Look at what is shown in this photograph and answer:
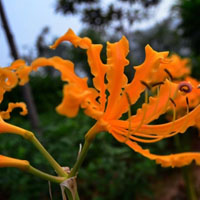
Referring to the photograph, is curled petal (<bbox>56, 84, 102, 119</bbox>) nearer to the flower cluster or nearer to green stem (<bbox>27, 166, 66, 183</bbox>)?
the flower cluster

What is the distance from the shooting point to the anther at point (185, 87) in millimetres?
648

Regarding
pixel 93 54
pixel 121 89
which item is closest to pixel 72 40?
pixel 93 54

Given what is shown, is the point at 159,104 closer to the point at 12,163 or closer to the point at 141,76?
the point at 141,76

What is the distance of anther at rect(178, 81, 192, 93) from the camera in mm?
648

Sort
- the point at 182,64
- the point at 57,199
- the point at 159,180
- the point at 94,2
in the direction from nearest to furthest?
the point at 57,199, the point at 182,64, the point at 159,180, the point at 94,2

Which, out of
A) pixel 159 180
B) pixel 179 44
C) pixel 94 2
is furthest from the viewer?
pixel 179 44

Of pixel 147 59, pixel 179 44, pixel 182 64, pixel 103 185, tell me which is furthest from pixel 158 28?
pixel 147 59

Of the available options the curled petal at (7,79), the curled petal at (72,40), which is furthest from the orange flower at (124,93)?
the curled petal at (7,79)

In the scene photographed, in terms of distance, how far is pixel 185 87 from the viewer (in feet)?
2.20

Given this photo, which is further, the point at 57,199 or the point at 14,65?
the point at 57,199

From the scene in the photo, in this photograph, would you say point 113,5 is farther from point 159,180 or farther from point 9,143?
point 9,143

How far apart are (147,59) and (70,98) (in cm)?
28

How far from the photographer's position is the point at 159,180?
290cm

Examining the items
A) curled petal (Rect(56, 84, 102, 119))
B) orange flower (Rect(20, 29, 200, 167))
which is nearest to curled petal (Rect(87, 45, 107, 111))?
orange flower (Rect(20, 29, 200, 167))
